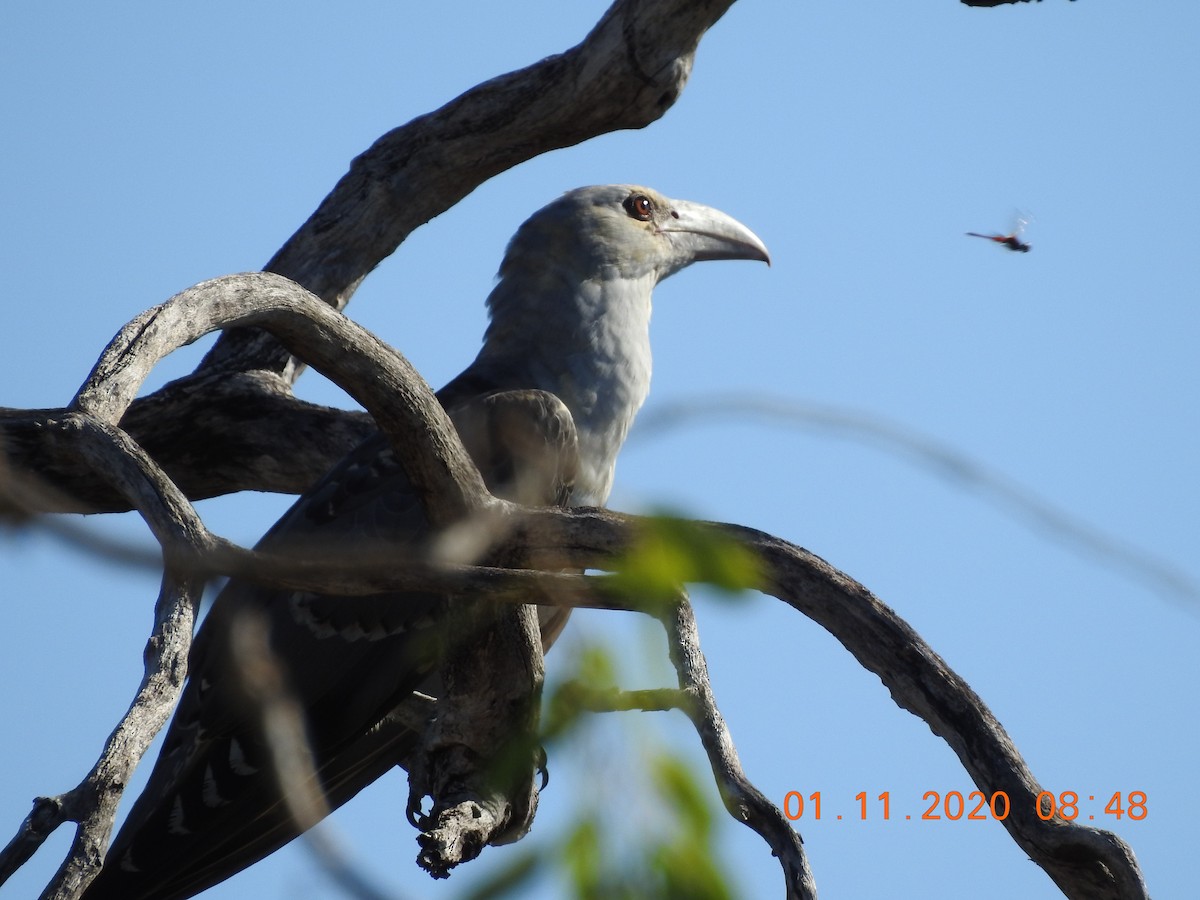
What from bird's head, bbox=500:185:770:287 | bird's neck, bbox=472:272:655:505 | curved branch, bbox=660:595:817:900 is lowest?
curved branch, bbox=660:595:817:900

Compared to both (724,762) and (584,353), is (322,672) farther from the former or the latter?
(724,762)

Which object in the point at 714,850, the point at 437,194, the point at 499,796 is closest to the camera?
the point at 714,850

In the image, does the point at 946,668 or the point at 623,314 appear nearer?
the point at 946,668

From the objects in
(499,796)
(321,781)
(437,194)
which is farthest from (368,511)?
(437,194)

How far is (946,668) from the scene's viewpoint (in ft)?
10.3

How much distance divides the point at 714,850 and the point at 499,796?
1.64 metres

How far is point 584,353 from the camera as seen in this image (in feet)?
17.9

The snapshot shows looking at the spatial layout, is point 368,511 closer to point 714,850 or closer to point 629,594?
point 629,594

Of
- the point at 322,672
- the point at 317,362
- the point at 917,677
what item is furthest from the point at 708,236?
the point at 917,677

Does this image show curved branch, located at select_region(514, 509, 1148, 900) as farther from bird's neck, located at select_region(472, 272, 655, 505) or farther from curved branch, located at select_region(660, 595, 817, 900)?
bird's neck, located at select_region(472, 272, 655, 505)

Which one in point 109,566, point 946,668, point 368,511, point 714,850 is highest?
point 368,511

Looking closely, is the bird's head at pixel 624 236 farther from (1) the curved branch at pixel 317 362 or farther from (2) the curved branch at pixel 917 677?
(2) the curved branch at pixel 917 677

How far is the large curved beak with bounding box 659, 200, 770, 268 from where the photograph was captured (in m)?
6.11

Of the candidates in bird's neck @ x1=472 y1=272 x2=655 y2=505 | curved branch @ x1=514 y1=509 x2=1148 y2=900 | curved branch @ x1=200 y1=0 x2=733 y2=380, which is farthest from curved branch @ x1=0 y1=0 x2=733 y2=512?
curved branch @ x1=514 y1=509 x2=1148 y2=900
